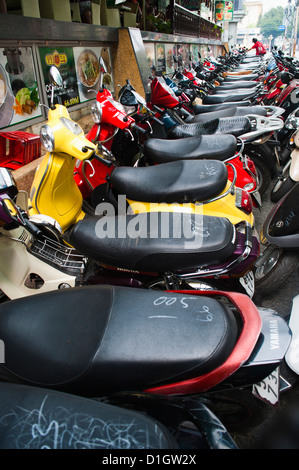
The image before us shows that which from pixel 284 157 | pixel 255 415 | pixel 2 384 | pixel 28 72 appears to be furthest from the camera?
pixel 284 157

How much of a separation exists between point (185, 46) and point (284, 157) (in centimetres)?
842

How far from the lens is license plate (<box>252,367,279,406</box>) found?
117 cm

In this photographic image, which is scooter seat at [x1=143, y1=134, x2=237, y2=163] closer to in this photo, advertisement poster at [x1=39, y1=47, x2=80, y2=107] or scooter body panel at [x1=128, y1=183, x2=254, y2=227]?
scooter body panel at [x1=128, y1=183, x2=254, y2=227]

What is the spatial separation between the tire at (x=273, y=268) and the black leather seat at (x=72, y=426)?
1.66 m

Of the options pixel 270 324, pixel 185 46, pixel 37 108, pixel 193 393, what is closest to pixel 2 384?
pixel 193 393

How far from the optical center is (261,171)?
387 centimetres

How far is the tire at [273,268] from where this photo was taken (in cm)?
221

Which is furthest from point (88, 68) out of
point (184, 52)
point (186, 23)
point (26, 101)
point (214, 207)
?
point (186, 23)

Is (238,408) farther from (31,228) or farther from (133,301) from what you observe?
(31,228)

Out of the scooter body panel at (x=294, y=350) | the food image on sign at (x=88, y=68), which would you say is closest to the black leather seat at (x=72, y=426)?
the scooter body panel at (x=294, y=350)

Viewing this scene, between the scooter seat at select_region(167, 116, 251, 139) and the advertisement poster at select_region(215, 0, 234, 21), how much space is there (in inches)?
999

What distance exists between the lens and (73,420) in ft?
2.77

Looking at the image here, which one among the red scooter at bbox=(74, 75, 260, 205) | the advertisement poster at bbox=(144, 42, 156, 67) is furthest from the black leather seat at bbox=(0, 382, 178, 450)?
the advertisement poster at bbox=(144, 42, 156, 67)

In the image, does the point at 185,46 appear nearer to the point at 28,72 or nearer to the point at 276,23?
the point at 28,72
